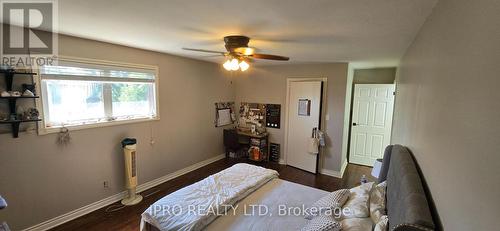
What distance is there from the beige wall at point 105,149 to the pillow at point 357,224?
305 centimetres

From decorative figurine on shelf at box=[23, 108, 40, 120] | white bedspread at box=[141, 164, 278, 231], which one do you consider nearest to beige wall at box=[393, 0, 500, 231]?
white bedspread at box=[141, 164, 278, 231]

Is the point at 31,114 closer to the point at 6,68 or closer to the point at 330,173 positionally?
the point at 6,68

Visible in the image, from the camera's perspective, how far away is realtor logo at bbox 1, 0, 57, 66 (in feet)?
5.72

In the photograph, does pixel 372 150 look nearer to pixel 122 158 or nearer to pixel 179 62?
pixel 179 62

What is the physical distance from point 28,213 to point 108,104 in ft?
4.83

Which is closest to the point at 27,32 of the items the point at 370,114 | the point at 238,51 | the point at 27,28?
the point at 27,28

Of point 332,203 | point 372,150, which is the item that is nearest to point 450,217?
point 332,203

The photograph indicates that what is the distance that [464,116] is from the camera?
847 mm

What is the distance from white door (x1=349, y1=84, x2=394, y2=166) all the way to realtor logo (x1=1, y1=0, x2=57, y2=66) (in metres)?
5.13

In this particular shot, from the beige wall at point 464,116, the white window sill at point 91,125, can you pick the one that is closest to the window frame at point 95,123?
the white window sill at point 91,125

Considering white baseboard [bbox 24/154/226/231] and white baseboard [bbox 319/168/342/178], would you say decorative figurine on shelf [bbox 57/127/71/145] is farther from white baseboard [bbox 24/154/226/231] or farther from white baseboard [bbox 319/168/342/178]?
white baseboard [bbox 319/168/342/178]

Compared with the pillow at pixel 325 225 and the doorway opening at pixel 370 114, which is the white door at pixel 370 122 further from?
the pillow at pixel 325 225

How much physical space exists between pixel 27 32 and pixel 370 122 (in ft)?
18.6

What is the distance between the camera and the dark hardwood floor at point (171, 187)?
263 centimetres
